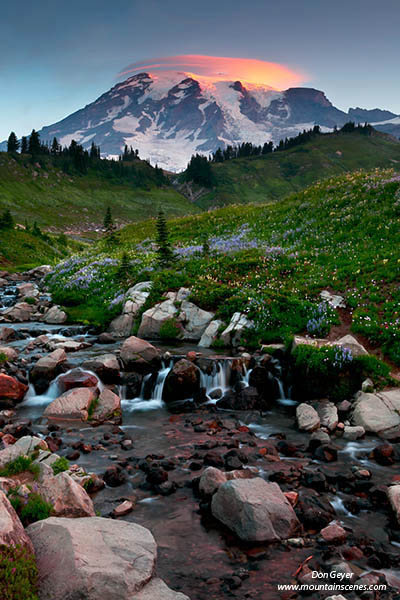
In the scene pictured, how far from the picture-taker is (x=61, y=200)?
16038 centimetres

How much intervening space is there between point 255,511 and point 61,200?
17017 cm

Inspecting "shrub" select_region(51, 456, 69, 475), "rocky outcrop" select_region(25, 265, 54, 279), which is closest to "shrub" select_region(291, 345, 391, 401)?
"shrub" select_region(51, 456, 69, 475)

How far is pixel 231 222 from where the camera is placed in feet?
134

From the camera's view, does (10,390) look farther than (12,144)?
No

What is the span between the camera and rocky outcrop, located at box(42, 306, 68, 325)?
24.8m

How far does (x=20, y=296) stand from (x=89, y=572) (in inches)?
1186

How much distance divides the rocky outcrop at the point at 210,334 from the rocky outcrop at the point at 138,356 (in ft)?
10.5

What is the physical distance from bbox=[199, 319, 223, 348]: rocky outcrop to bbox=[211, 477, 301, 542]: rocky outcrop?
11390mm

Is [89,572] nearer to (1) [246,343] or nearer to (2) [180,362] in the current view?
(2) [180,362]

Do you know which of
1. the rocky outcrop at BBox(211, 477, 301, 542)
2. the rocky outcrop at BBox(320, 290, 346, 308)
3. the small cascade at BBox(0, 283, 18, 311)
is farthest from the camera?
the small cascade at BBox(0, 283, 18, 311)

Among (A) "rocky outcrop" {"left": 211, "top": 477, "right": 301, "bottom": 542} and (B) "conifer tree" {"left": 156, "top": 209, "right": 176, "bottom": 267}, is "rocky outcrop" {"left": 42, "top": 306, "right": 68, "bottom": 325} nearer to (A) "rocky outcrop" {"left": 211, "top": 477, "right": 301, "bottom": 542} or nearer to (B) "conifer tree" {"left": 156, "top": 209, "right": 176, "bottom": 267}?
(B) "conifer tree" {"left": 156, "top": 209, "right": 176, "bottom": 267}

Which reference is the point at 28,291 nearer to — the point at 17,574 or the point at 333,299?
the point at 333,299

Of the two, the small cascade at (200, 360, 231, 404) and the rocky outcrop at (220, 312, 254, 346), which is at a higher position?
the rocky outcrop at (220, 312, 254, 346)

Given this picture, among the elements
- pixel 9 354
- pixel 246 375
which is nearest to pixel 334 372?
pixel 246 375
